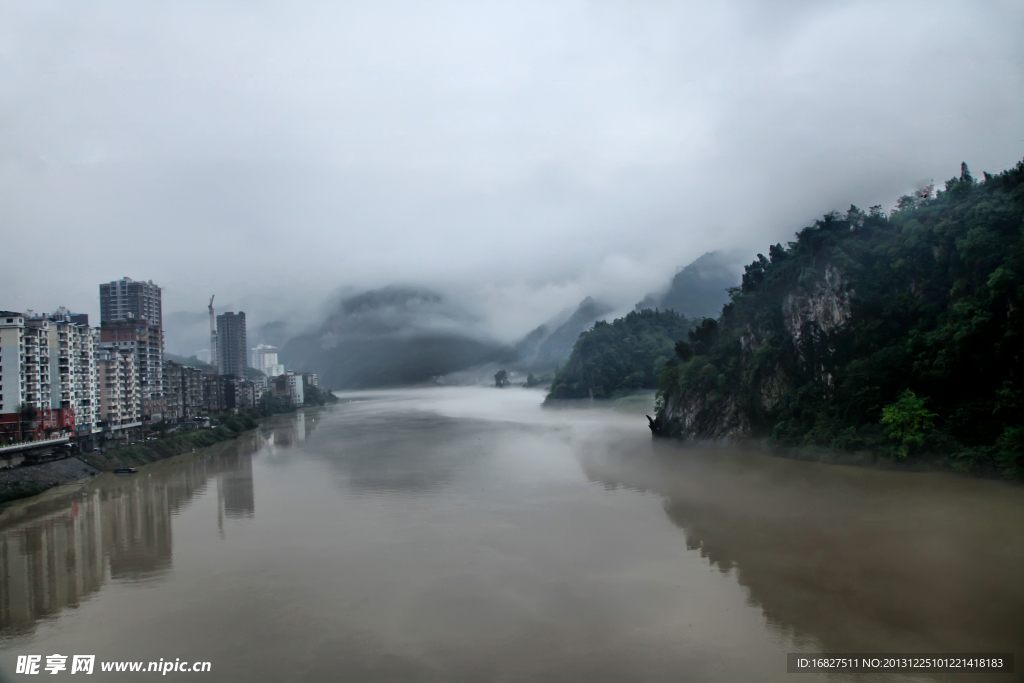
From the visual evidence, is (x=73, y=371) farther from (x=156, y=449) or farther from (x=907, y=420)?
(x=907, y=420)

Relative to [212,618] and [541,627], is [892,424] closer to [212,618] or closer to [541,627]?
[541,627]

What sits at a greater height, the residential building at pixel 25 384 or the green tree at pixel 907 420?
the residential building at pixel 25 384

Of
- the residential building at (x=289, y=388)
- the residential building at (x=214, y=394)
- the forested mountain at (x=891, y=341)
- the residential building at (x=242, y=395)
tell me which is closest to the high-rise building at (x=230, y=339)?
the residential building at (x=289, y=388)

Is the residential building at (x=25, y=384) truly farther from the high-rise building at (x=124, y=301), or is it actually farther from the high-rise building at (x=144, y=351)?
the high-rise building at (x=124, y=301)

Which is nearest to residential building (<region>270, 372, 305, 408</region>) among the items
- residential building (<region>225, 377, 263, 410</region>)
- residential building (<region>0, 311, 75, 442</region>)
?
residential building (<region>225, 377, 263, 410</region>)

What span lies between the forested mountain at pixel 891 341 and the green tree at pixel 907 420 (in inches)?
1.3

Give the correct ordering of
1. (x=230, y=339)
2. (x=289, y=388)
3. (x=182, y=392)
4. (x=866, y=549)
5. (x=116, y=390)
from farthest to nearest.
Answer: (x=230, y=339)
(x=289, y=388)
(x=182, y=392)
(x=116, y=390)
(x=866, y=549)

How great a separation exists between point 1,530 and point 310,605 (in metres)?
9.70

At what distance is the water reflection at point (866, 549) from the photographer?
6.94m

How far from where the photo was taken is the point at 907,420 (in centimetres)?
1482

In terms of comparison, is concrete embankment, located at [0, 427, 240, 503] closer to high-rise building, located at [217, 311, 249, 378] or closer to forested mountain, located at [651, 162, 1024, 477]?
forested mountain, located at [651, 162, 1024, 477]

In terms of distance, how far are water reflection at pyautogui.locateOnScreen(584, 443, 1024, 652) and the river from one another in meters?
0.04

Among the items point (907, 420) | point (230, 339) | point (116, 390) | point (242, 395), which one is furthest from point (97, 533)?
point (230, 339)

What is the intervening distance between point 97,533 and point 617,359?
37.6m
